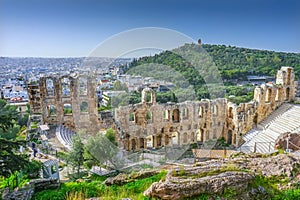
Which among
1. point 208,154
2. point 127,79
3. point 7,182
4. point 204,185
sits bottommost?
point 208,154

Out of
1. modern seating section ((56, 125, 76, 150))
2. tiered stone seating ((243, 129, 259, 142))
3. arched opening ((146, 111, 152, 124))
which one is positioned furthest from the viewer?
arched opening ((146, 111, 152, 124))

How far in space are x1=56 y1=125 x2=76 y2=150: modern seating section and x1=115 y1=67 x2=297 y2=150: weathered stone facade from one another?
4053 mm

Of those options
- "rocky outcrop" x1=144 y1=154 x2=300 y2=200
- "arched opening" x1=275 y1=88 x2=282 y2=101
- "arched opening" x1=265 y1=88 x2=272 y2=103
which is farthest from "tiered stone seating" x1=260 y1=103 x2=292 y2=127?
"rocky outcrop" x1=144 y1=154 x2=300 y2=200

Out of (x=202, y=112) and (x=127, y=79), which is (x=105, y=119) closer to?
(x=202, y=112)

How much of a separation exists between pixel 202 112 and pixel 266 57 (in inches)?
1386

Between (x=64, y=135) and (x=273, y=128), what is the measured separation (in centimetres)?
1724

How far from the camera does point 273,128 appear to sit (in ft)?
66.1

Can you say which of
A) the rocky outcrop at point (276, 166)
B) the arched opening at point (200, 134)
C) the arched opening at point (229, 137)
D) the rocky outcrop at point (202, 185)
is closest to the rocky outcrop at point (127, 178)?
the rocky outcrop at point (202, 185)

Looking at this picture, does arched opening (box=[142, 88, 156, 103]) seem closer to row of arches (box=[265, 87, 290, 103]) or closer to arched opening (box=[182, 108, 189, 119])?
arched opening (box=[182, 108, 189, 119])

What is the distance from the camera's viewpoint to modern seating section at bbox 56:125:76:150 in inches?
700

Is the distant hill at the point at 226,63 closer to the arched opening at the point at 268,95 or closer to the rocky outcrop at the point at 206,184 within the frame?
the arched opening at the point at 268,95

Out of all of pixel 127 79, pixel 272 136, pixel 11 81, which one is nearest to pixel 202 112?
pixel 272 136

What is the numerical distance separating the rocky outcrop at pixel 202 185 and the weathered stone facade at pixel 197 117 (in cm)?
1384

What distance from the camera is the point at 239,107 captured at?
22234 mm
